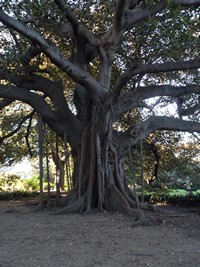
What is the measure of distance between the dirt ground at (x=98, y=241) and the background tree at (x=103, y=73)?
959mm

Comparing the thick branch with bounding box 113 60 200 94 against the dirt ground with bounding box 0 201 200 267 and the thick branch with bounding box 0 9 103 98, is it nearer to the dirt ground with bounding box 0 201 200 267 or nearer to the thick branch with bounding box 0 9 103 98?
the thick branch with bounding box 0 9 103 98

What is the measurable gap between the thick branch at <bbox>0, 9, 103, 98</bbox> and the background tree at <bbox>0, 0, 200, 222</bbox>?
0.02 metres

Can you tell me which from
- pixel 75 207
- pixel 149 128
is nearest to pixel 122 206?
pixel 75 207

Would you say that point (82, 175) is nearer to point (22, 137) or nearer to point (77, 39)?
point (77, 39)

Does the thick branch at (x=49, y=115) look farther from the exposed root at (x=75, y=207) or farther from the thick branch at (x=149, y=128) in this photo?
the exposed root at (x=75, y=207)

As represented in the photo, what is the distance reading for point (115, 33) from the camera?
8.83 meters

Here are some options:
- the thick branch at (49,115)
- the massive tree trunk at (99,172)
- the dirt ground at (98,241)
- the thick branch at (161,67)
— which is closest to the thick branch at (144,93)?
the massive tree trunk at (99,172)

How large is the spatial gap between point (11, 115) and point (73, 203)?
6.48 m

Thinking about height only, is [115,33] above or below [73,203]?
above

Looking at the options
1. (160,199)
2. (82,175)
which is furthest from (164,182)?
(82,175)

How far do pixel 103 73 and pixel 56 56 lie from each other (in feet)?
6.78

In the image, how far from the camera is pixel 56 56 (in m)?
A: 8.00

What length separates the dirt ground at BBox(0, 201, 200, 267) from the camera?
15.1 feet

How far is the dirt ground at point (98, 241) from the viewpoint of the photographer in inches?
181
